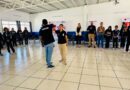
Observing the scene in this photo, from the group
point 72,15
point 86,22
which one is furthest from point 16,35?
point 86,22

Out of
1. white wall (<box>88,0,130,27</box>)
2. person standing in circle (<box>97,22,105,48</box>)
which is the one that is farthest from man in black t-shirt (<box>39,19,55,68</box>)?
white wall (<box>88,0,130,27</box>)

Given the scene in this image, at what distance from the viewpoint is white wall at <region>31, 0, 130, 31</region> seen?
30.5ft

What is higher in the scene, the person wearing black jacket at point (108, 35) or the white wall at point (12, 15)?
the white wall at point (12, 15)

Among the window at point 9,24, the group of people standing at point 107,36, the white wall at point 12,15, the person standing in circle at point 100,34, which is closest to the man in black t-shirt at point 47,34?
the group of people standing at point 107,36

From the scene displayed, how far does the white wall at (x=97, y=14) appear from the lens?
9.29 metres

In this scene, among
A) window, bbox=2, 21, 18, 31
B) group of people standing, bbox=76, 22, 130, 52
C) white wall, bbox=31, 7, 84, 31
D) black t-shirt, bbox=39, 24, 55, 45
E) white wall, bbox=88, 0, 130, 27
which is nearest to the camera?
black t-shirt, bbox=39, 24, 55, 45

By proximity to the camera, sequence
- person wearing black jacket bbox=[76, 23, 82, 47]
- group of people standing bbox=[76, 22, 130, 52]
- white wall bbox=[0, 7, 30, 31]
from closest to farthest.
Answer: group of people standing bbox=[76, 22, 130, 52] < person wearing black jacket bbox=[76, 23, 82, 47] < white wall bbox=[0, 7, 30, 31]

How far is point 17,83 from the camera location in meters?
2.81

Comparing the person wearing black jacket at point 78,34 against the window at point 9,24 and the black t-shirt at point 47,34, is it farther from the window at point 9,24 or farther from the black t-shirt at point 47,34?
the window at point 9,24

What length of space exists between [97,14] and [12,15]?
7.48 metres

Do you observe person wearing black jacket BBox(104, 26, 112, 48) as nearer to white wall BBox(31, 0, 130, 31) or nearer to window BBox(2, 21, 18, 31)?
white wall BBox(31, 0, 130, 31)

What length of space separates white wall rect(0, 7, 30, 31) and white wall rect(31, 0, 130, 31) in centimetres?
267

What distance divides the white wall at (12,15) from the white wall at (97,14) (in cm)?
267

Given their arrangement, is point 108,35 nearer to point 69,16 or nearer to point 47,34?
point 47,34
